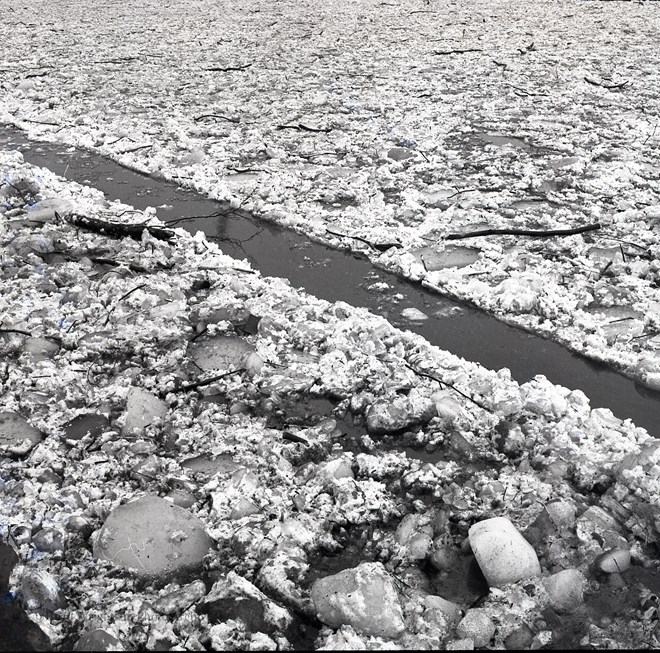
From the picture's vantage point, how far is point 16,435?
6.18 feet

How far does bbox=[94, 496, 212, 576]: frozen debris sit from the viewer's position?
1518 millimetres

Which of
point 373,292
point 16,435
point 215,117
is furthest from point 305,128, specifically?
point 16,435

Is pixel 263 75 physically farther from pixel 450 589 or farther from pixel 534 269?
pixel 450 589

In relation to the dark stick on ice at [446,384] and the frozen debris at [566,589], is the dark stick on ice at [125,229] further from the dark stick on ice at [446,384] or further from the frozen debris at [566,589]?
the frozen debris at [566,589]

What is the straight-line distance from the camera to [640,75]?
238 inches

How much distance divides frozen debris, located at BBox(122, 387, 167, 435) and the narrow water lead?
919 millimetres

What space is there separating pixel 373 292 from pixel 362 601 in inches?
60.1

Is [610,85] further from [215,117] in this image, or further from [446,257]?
[446,257]

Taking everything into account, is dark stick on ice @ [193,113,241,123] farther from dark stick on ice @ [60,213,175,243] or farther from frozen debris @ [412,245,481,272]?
frozen debris @ [412,245,481,272]

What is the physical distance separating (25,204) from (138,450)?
7.35ft

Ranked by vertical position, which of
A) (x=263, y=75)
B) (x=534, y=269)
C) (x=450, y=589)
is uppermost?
(x=263, y=75)

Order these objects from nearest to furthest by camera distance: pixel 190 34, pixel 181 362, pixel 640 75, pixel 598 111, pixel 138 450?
pixel 138 450 → pixel 181 362 → pixel 598 111 → pixel 640 75 → pixel 190 34

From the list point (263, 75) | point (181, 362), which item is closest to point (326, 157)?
point (181, 362)

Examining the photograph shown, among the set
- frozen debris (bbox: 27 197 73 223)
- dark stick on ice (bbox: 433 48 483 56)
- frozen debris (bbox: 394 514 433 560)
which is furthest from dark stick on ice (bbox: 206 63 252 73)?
frozen debris (bbox: 394 514 433 560)
